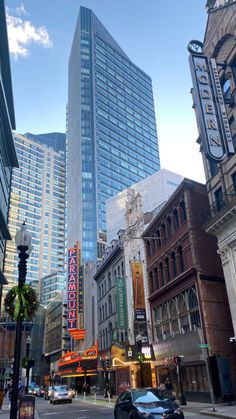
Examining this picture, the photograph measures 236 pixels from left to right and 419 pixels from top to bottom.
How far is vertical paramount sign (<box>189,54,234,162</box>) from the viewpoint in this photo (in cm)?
Answer: 2500

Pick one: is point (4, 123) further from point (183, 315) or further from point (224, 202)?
point (183, 315)

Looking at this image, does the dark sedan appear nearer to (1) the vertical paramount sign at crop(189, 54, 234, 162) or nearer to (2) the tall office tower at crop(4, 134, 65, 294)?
(1) the vertical paramount sign at crop(189, 54, 234, 162)

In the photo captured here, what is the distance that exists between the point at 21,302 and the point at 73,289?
5762cm

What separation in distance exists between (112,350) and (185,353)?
55.1 ft

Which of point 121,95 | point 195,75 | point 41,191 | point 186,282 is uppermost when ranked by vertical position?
point 121,95

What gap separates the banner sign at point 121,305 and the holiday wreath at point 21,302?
29.5 m

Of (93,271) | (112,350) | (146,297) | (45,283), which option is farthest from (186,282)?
(45,283)

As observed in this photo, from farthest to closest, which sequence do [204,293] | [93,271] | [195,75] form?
[93,271] < [204,293] < [195,75]

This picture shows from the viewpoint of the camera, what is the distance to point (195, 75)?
87.4 feet

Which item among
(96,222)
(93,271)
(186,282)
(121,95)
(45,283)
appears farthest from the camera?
(121,95)

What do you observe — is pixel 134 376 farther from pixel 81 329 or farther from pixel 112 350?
pixel 81 329

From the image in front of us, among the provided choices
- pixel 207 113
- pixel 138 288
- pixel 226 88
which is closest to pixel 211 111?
pixel 207 113

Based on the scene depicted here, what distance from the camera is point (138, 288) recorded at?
41281 mm

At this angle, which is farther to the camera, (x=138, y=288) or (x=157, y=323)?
(x=138, y=288)
